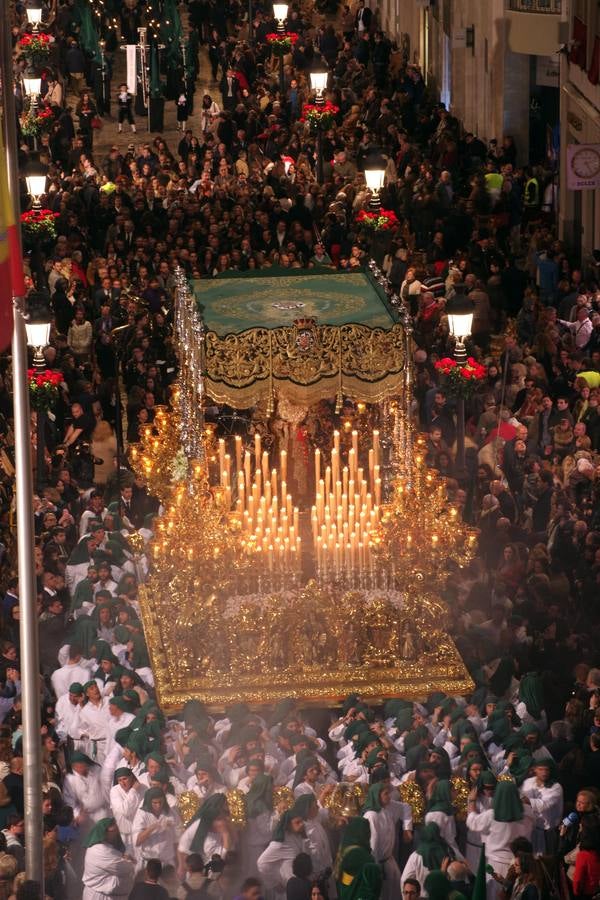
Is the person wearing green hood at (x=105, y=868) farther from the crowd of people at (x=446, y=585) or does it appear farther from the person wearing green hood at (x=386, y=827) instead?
the person wearing green hood at (x=386, y=827)

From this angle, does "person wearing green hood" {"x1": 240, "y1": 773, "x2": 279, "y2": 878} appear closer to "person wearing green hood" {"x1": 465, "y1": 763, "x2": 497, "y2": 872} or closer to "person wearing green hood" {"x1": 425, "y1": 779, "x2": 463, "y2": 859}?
"person wearing green hood" {"x1": 425, "y1": 779, "x2": 463, "y2": 859}

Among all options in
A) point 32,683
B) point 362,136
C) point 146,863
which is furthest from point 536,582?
point 362,136

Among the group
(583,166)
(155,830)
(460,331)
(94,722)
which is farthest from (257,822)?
(583,166)

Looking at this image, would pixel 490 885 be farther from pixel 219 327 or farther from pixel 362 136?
pixel 362 136

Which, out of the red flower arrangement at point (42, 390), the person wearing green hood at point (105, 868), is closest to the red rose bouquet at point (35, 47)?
the red flower arrangement at point (42, 390)

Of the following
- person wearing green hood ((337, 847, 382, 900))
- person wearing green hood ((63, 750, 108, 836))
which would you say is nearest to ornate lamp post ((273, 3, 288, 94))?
person wearing green hood ((63, 750, 108, 836))

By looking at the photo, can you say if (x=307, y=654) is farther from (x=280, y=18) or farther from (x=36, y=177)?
(x=280, y=18)

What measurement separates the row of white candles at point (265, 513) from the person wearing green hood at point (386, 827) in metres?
5.93

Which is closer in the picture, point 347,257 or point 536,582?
point 536,582

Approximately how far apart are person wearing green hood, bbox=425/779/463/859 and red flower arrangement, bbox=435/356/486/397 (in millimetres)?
9461

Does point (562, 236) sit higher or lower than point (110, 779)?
higher

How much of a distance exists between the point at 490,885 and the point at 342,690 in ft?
17.3

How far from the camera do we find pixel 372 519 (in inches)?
1244

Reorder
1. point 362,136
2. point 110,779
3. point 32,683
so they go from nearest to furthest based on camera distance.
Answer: point 32,683 → point 110,779 → point 362,136
